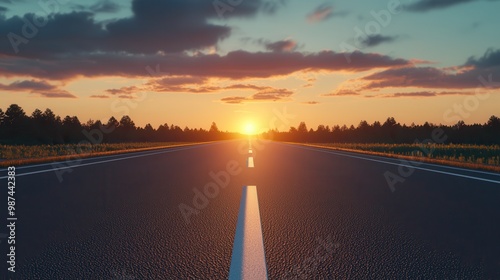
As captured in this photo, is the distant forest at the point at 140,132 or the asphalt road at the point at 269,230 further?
the distant forest at the point at 140,132

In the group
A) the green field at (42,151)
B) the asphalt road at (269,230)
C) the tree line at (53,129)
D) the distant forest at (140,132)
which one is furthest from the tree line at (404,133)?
the asphalt road at (269,230)

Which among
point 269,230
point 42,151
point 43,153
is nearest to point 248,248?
point 269,230

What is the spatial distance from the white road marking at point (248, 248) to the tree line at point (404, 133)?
127 meters

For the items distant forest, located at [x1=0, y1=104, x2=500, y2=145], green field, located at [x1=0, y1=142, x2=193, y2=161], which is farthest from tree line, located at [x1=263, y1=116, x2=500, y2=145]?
green field, located at [x1=0, y1=142, x2=193, y2=161]

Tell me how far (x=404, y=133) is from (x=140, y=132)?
106m

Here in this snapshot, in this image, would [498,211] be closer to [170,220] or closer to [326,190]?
[326,190]

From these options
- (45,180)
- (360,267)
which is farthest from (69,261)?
(45,180)

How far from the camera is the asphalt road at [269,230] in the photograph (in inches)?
140

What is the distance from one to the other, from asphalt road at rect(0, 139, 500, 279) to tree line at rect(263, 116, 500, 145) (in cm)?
12410

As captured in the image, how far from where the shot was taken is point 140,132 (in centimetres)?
15762

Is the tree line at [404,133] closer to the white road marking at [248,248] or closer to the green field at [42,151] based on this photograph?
the green field at [42,151]

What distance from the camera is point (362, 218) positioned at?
19.1 ft

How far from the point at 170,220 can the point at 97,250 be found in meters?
1.59

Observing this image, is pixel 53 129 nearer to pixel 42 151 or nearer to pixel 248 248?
pixel 42 151
